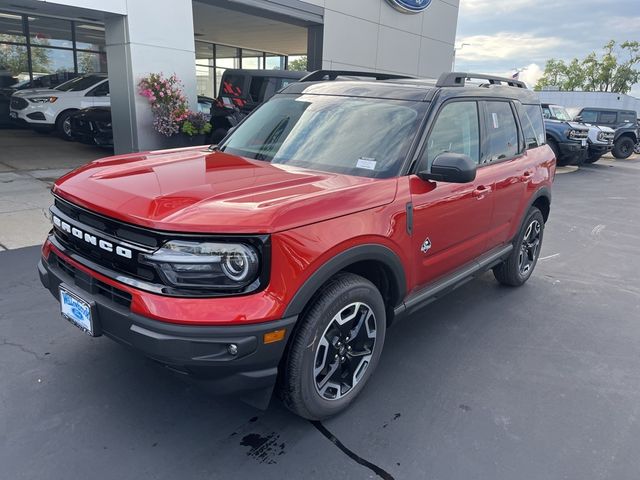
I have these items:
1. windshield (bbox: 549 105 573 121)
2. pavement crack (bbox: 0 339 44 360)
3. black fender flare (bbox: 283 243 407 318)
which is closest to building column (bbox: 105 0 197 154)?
pavement crack (bbox: 0 339 44 360)

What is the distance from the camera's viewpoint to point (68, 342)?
11.2ft

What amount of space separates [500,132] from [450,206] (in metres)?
1.23

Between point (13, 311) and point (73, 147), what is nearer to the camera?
point (13, 311)

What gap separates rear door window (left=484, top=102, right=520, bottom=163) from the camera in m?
3.94

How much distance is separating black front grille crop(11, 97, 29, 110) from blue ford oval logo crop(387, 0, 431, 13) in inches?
410

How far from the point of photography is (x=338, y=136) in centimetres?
330

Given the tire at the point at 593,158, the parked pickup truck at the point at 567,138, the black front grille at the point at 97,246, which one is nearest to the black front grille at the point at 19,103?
the black front grille at the point at 97,246

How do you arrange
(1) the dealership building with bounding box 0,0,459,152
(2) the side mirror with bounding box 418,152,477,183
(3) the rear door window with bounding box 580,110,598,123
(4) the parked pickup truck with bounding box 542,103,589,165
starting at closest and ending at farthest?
(2) the side mirror with bounding box 418,152,477,183 → (1) the dealership building with bounding box 0,0,459,152 → (4) the parked pickup truck with bounding box 542,103,589,165 → (3) the rear door window with bounding box 580,110,598,123

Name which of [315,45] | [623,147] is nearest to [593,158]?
[623,147]

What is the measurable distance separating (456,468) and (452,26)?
1803 centimetres

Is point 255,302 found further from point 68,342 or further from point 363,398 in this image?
point 68,342

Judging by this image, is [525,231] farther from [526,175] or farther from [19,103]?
[19,103]

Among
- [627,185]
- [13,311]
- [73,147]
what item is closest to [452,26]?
[627,185]

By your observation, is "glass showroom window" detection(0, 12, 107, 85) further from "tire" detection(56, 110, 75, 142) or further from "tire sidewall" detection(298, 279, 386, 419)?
"tire sidewall" detection(298, 279, 386, 419)
